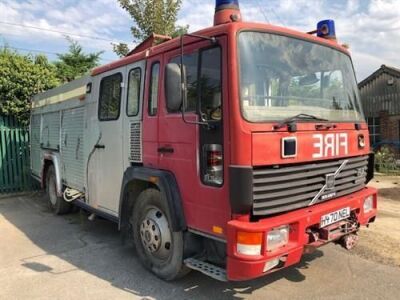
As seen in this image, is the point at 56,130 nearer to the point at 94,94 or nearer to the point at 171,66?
the point at 94,94

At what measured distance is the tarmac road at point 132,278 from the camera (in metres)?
4.46

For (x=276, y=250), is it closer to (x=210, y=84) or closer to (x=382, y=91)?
(x=210, y=84)

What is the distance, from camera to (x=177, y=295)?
175 inches

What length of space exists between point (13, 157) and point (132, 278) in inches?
278

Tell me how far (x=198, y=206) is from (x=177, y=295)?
1027 millimetres

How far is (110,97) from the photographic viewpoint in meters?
5.86

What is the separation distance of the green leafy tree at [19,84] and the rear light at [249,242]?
8.43 metres

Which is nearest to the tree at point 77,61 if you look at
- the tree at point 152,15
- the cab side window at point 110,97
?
the tree at point 152,15

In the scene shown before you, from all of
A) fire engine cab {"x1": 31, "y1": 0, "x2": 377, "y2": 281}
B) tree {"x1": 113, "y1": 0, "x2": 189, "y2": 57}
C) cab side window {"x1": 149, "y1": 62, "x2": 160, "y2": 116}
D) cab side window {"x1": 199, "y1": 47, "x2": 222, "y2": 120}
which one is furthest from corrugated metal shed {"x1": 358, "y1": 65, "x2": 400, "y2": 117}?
cab side window {"x1": 199, "y1": 47, "x2": 222, "y2": 120}

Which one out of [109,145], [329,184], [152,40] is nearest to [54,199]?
[109,145]

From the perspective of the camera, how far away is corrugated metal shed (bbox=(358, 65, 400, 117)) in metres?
17.5

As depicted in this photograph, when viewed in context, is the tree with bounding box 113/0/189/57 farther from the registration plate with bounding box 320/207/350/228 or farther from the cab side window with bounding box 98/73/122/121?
the registration plate with bounding box 320/207/350/228

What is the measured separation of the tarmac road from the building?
13243mm

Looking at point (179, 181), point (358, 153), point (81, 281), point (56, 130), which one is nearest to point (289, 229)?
point (179, 181)
